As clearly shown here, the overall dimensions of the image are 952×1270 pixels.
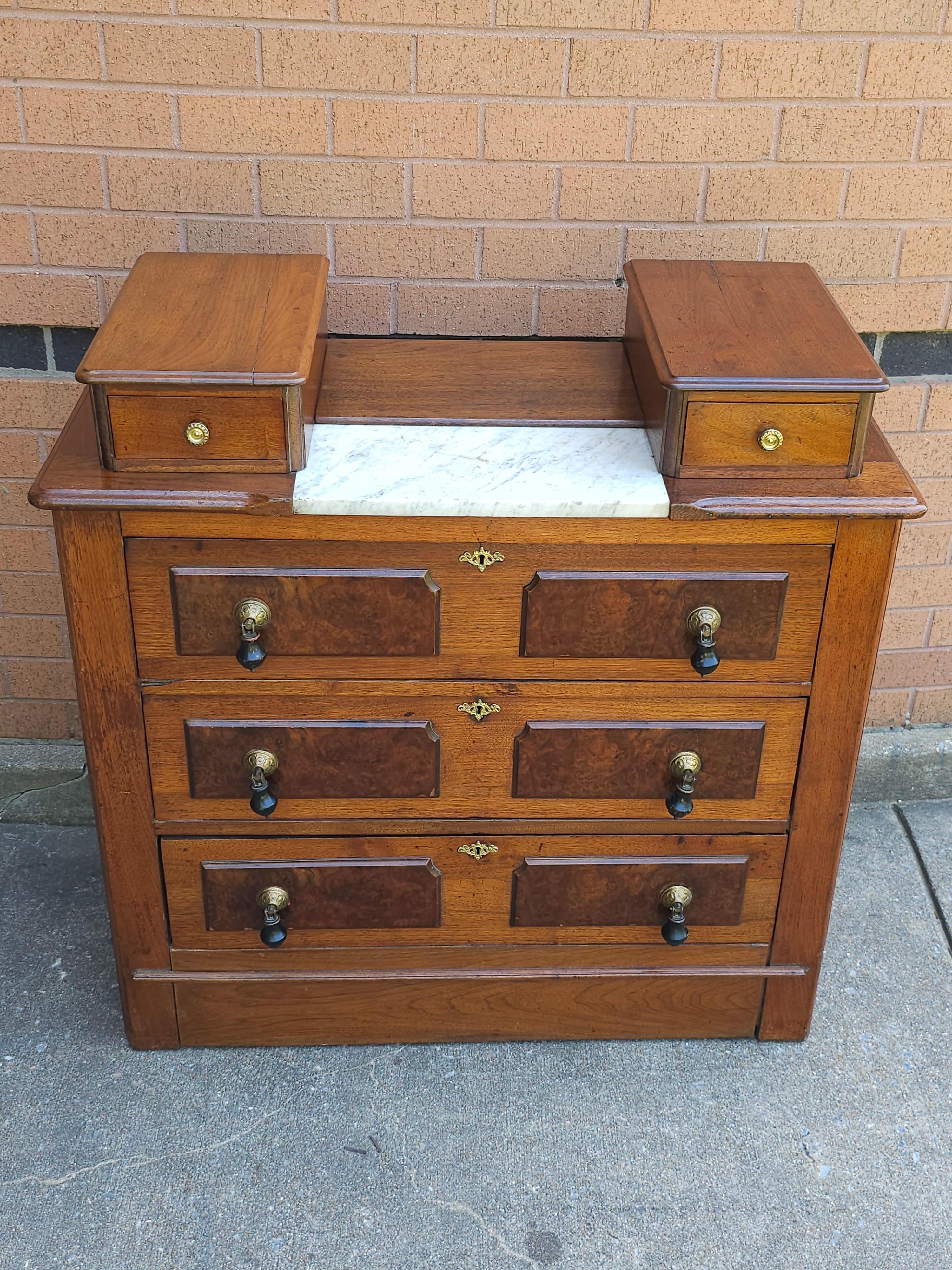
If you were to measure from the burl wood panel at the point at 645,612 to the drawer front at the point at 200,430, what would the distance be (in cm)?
49

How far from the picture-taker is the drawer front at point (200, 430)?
197 cm

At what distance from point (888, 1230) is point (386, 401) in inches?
67.4

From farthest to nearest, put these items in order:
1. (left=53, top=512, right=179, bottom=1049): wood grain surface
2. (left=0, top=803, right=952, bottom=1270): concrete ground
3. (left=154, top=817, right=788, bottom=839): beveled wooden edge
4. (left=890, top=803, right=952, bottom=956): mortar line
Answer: (left=890, top=803, right=952, bottom=956): mortar line
(left=154, top=817, right=788, bottom=839): beveled wooden edge
(left=0, top=803, right=952, bottom=1270): concrete ground
(left=53, top=512, right=179, bottom=1049): wood grain surface

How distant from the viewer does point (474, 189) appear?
8.45ft

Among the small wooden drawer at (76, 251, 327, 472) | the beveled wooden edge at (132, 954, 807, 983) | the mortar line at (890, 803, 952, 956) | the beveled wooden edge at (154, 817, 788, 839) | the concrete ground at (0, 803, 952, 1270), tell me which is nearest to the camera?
the small wooden drawer at (76, 251, 327, 472)

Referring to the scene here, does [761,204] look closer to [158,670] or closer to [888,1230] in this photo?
[158,670]

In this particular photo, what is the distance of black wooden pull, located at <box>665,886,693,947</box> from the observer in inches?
94.1

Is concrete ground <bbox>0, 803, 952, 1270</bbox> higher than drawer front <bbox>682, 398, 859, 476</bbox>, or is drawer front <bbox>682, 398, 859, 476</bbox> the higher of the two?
drawer front <bbox>682, 398, 859, 476</bbox>

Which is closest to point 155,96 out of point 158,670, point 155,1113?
point 158,670

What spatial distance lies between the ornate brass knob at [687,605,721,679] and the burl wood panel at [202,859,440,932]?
0.64m

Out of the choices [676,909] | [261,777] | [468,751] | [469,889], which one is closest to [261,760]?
→ [261,777]

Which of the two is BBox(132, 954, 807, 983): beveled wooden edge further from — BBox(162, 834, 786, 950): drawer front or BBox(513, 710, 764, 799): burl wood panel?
BBox(513, 710, 764, 799): burl wood panel

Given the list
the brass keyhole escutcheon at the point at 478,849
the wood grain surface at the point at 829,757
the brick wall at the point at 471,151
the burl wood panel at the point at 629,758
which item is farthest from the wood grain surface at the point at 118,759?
the wood grain surface at the point at 829,757

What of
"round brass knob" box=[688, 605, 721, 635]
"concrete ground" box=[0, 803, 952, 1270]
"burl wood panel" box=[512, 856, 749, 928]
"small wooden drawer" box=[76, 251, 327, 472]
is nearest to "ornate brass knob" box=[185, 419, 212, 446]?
"small wooden drawer" box=[76, 251, 327, 472]
